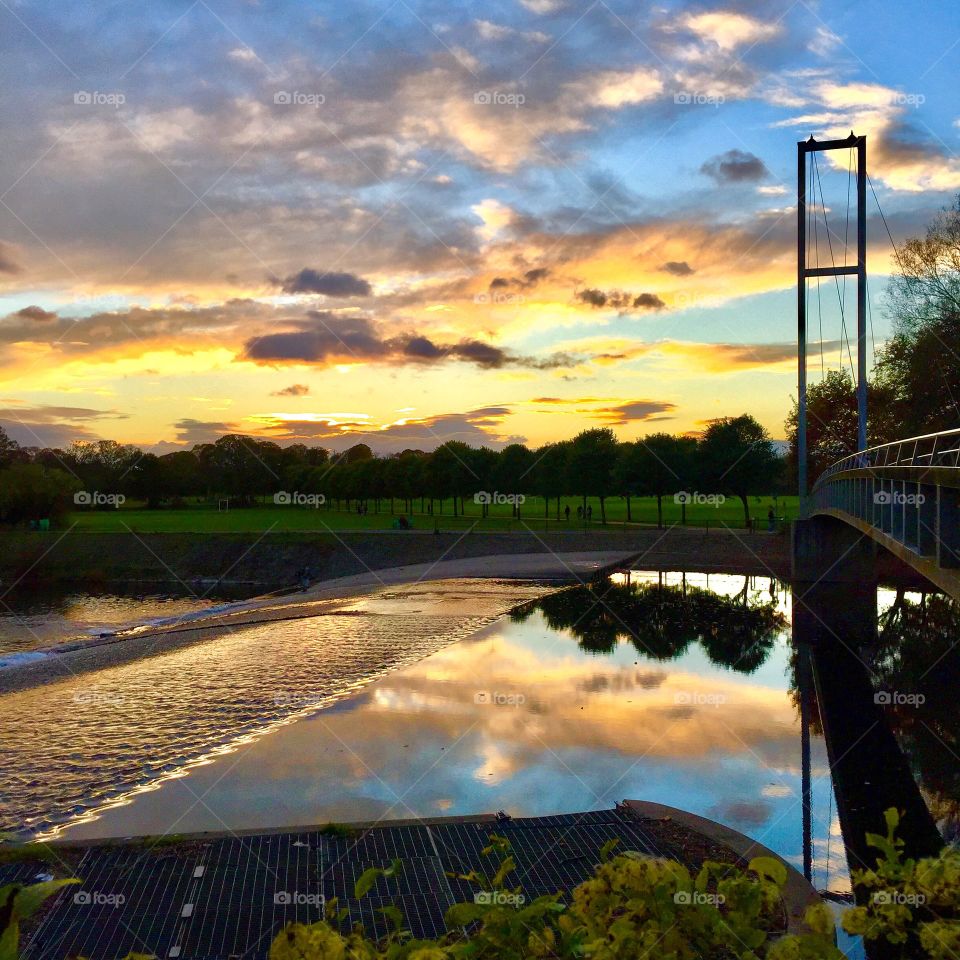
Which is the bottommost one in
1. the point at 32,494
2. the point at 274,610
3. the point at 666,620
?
the point at 274,610

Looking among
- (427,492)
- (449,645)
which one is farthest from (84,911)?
(427,492)

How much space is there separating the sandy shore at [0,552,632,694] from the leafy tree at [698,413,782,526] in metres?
20.3

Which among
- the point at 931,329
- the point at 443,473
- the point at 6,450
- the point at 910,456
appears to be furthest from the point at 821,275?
the point at 6,450

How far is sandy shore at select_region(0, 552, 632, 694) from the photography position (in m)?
25.3

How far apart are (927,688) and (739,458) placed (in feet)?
180

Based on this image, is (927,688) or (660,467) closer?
(927,688)

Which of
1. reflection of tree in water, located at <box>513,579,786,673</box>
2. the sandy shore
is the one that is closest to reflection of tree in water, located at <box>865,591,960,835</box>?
reflection of tree in water, located at <box>513,579,786,673</box>

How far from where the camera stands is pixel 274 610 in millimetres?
36688

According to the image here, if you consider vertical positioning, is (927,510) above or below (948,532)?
above

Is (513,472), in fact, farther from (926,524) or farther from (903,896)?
(903,896)

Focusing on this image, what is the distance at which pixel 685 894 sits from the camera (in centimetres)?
295

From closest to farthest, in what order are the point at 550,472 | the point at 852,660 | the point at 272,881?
the point at 272,881, the point at 852,660, the point at 550,472

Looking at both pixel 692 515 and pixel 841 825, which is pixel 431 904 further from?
pixel 692 515

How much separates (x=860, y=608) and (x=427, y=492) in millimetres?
69496
